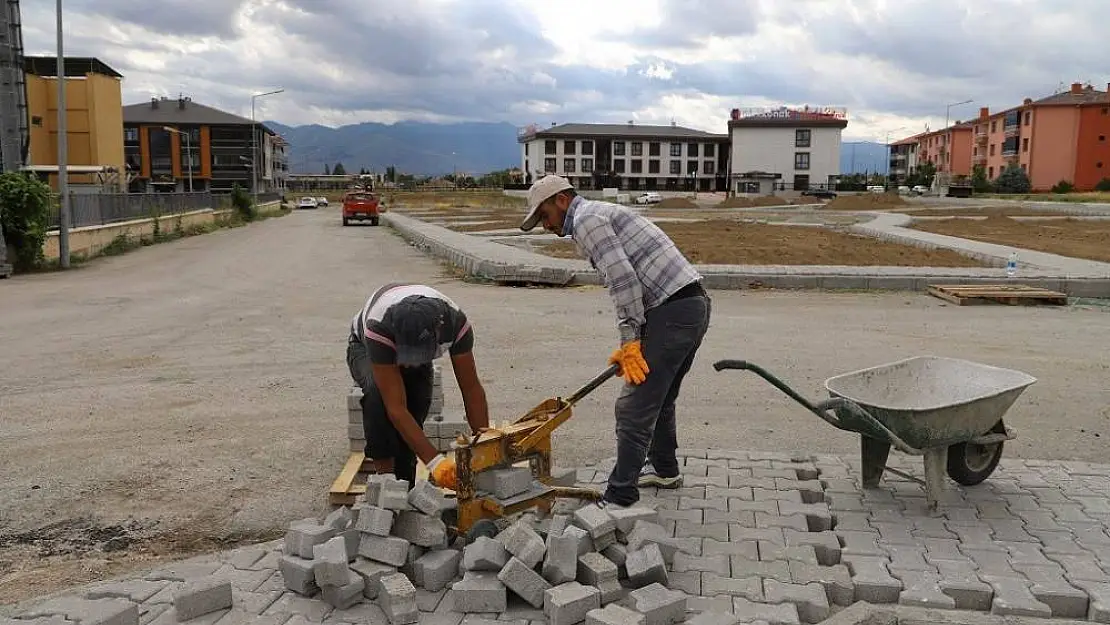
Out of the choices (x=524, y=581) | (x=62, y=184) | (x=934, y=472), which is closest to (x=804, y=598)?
(x=524, y=581)

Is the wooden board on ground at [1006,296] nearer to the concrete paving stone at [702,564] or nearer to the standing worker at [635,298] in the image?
the standing worker at [635,298]

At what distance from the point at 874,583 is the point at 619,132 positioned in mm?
106456

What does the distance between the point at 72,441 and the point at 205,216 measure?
35.6 meters

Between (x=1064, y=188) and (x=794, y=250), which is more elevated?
(x=1064, y=188)

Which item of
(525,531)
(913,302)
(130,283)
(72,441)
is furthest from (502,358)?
(130,283)

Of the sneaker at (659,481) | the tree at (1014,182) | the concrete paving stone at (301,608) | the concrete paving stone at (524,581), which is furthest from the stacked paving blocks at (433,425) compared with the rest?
the tree at (1014,182)

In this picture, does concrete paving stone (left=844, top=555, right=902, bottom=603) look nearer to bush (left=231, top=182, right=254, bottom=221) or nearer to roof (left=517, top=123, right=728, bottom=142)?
bush (left=231, top=182, right=254, bottom=221)

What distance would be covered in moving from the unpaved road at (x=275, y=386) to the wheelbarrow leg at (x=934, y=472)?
137cm

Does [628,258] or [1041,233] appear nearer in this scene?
[628,258]

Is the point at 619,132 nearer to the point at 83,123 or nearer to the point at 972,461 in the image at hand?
the point at 83,123

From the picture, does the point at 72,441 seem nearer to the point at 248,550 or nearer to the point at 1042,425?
the point at 248,550

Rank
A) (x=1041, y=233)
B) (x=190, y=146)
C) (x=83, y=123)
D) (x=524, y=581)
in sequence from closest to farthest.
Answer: (x=524, y=581)
(x=1041, y=233)
(x=83, y=123)
(x=190, y=146)

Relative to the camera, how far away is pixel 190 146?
295ft

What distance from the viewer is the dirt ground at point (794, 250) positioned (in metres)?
17.9
